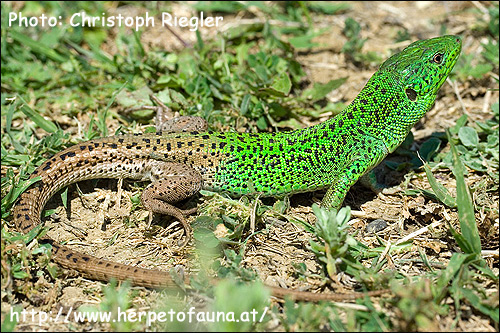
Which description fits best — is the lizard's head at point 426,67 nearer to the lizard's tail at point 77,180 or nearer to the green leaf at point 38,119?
the lizard's tail at point 77,180

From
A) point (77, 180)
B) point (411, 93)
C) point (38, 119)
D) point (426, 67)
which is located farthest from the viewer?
point (38, 119)

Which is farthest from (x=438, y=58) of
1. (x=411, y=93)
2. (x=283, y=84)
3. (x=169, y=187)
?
(x=169, y=187)

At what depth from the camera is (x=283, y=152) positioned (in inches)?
202

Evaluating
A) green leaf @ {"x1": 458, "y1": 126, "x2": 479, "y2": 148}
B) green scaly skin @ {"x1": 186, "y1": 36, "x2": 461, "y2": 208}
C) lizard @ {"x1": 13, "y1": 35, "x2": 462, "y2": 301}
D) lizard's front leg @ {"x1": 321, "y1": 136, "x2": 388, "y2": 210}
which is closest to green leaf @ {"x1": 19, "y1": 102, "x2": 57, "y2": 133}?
lizard @ {"x1": 13, "y1": 35, "x2": 462, "y2": 301}

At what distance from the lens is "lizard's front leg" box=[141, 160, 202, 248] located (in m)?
4.79

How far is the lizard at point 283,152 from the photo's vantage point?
494 centimetres

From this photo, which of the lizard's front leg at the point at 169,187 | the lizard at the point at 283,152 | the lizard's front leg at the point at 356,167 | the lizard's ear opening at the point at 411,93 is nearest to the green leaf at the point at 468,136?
the lizard at the point at 283,152

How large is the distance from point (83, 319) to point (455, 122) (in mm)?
4799

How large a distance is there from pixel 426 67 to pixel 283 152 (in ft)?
5.19

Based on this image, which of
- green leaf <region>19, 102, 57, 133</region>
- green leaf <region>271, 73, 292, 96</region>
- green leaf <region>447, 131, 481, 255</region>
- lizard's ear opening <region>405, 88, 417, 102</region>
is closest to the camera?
green leaf <region>447, 131, 481, 255</region>

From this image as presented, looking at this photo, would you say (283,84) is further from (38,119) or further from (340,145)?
(38,119)

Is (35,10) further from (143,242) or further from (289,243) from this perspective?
(289,243)

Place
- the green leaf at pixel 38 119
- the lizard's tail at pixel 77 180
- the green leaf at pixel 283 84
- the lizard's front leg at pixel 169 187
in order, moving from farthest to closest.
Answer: the green leaf at pixel 283 84 → the green leaf at pixel 38 119 → the lizard's front leg at pixel 169 187 → the lizard's tail at pixel 77 180

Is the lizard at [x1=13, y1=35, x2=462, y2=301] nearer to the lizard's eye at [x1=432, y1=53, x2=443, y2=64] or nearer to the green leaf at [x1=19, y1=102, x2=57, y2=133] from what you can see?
the lizard's eye at [x1=432, y1=53, x2=443, y2=64]
